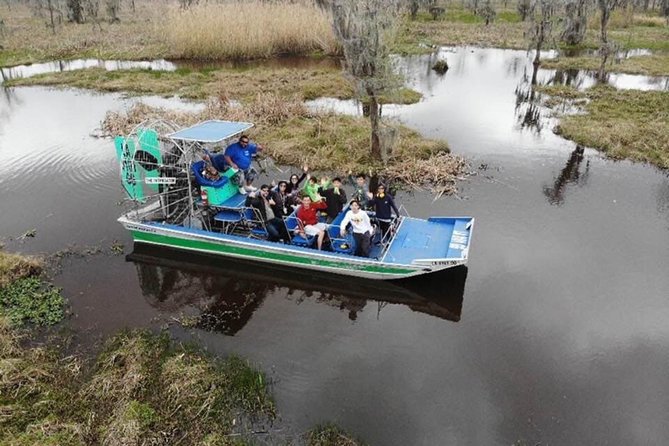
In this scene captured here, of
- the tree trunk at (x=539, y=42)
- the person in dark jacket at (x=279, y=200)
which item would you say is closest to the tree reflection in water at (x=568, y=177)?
the person in dark jacket at (x=279, y=200)

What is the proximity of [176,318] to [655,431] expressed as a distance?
892 cm

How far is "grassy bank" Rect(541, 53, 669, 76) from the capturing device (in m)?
30.5

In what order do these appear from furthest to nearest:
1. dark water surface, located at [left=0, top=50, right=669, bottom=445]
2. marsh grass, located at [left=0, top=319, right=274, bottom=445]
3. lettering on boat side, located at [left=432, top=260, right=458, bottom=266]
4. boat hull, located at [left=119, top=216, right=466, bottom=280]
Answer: boat hull, located at [left=119, top=216, right=466, bottom=280] → lettering on boat side, located at [left=432, top=260, right=458, bottom=266] → dark water surface, located at [left=0, top=50, right=669, bottom=445] → marsh grass, located at [left=0, top=319, right=274, bottom=445]

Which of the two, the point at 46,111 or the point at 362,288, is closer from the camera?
the point at 362,288

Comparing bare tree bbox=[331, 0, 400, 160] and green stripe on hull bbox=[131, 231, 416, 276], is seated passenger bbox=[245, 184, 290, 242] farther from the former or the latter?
bare tree bbox=[331, 0, 400, 160]

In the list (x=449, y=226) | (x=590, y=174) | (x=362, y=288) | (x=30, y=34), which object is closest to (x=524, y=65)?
(x=590, y=174)

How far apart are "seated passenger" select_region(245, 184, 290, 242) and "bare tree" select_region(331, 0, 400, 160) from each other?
6187 mm

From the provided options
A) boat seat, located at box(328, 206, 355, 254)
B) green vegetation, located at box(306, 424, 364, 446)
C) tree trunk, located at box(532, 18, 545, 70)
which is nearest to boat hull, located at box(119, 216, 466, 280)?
boat seat, located at box(328, 206, 355, 254)

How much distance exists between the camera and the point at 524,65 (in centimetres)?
3344

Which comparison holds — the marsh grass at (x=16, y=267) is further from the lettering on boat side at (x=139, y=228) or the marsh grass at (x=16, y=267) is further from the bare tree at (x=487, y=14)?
the bare tree at (x=487, y=14)

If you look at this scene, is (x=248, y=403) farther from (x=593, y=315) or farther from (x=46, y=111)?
(x=46, y=111)

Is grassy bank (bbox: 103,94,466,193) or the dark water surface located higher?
grassy bank (bbox: 103,94,466,193)

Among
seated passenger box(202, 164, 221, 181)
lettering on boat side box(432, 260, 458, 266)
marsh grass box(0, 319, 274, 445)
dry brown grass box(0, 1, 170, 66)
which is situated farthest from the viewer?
dry brown grass box(0, 1, 170, 66)

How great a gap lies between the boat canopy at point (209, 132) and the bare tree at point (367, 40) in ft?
15.8
